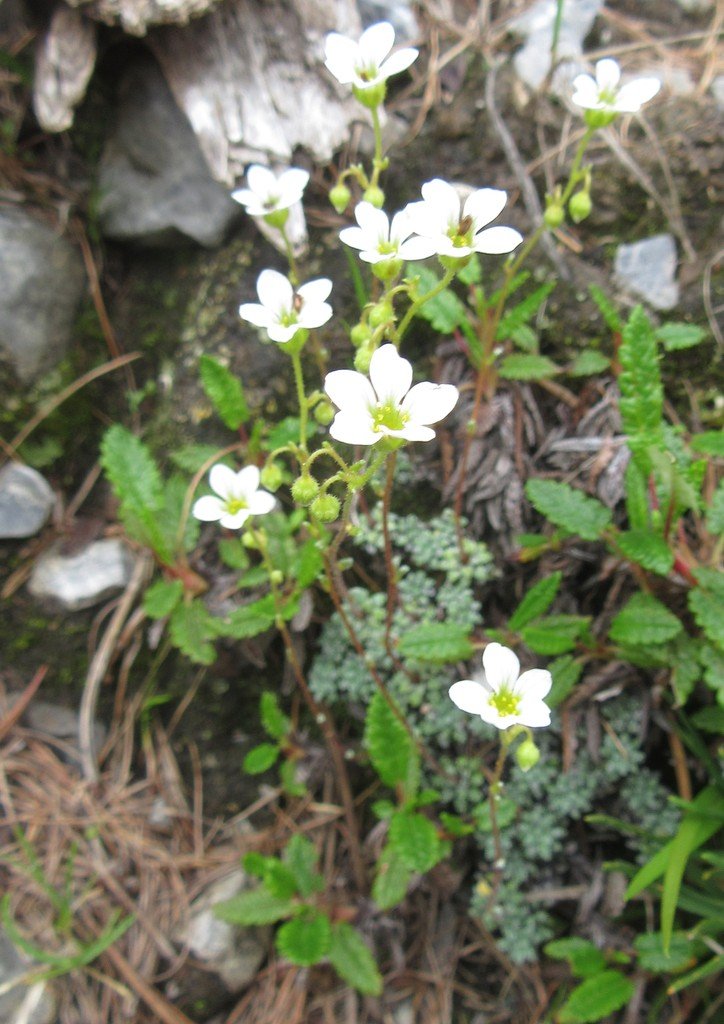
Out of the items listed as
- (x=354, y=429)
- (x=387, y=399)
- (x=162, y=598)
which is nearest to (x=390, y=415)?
(x=387, y=399)

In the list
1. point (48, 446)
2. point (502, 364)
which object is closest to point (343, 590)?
point (502, 364)

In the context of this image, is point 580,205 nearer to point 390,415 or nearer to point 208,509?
point 390,415

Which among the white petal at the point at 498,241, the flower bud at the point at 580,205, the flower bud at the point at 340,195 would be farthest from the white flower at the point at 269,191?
the flower bud at the point at 580,205

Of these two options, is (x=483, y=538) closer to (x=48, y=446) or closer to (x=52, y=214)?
(x=48, y=446)

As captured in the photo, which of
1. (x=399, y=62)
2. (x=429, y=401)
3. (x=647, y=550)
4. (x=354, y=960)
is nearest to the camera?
(x=429, y=401)

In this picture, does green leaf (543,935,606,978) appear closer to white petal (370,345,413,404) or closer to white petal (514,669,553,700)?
white petal (514,669,553,700)
